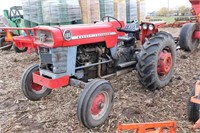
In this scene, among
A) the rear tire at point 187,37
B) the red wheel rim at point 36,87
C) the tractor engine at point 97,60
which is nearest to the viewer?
the tractor engine at point 97,60

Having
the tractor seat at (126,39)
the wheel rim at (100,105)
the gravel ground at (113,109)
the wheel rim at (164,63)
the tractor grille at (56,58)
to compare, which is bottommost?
the gravel ground at (113,109)

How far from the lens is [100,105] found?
11.1 ft

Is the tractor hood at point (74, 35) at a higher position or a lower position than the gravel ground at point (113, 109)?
higher

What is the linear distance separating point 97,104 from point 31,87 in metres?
1.30

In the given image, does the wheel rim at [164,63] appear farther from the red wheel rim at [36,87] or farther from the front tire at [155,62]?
the red wheel rim at [36,87]

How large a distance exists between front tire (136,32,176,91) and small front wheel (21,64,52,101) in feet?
5.41

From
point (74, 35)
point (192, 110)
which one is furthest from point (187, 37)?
point (74, 35)

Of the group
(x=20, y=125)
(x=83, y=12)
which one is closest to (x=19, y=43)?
(x=83, y=12)

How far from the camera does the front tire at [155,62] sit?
13.5ft

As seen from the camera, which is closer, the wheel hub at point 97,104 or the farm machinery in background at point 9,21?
the wheel hub at point 97,104

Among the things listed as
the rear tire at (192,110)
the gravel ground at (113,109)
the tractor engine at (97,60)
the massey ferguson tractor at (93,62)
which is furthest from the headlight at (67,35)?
the rear tire at (192,110)

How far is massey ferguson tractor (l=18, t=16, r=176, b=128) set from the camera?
330 cm

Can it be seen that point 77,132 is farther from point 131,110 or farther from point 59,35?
point 59,35

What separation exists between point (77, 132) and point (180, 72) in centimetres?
315
